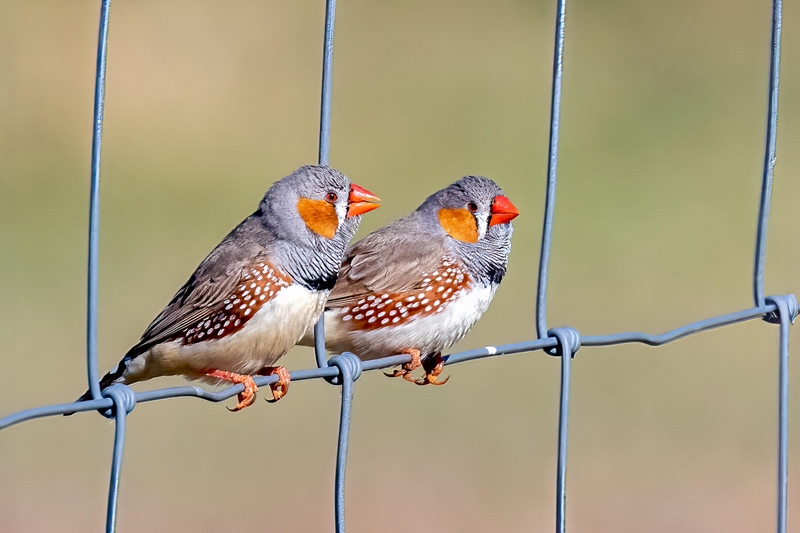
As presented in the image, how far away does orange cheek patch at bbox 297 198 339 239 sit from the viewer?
3.53 m

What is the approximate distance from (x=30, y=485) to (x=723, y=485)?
4831mm

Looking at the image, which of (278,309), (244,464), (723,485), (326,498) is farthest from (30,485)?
(278,309)

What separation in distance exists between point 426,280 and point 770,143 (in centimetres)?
121

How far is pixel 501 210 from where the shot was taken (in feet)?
13.7

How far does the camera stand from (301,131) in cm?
1169

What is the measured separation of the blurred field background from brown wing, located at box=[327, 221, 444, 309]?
391 cm

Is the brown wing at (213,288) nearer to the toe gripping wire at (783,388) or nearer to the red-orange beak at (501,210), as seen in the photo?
the red-orange beak at (501,210)

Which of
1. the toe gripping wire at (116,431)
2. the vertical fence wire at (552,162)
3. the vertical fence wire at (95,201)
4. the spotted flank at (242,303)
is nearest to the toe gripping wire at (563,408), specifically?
the vertical fence wire at (552,162)

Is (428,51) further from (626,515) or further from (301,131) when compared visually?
(626,515)

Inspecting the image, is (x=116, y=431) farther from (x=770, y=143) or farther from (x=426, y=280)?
(x=770, y=143)

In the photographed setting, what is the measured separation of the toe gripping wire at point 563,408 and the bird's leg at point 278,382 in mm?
743

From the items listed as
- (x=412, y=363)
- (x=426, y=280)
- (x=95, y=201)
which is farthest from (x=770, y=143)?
(x=95, y=201)

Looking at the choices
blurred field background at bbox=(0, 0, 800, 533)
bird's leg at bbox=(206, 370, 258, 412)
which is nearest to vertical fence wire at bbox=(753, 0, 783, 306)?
bird's leg at bbox=(206, 370, 258, 412)

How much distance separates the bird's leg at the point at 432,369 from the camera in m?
4.07
